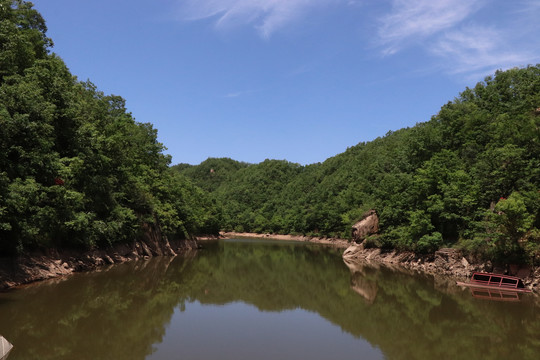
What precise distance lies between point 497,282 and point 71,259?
3210cm

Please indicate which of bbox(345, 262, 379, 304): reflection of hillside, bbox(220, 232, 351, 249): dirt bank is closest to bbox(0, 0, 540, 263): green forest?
bbox(345, 262, 379, 304): reflection of hillside

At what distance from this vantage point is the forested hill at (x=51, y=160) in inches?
763

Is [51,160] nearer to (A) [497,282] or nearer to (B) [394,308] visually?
(B) [394,308]

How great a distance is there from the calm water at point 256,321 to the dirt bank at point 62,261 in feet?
4.19

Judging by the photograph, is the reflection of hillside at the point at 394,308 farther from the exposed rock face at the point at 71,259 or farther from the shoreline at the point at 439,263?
the exposed rock face at the point at 71,259

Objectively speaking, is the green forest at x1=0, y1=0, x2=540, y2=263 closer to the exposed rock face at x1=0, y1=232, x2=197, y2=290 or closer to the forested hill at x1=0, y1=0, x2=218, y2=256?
the forested hill at x1=0, y1=0, x2=218, y2=256

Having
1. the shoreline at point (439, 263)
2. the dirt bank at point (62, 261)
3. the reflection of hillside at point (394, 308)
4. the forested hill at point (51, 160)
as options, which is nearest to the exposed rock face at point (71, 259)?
the dirt bank at point (62, 261)

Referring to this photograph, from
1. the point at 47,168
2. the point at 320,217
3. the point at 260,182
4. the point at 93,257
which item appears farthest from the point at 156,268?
the point at 260,182

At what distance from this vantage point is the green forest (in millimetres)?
20672

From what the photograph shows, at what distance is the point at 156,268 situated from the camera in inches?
1396

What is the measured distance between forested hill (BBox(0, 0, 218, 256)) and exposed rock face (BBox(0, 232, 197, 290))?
86 centimetres

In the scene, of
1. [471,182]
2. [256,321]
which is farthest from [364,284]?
[471,182]

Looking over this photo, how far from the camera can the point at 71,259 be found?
2991cm

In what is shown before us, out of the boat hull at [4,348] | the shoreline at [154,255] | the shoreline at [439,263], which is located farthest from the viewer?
the shoreline at [439,263]
